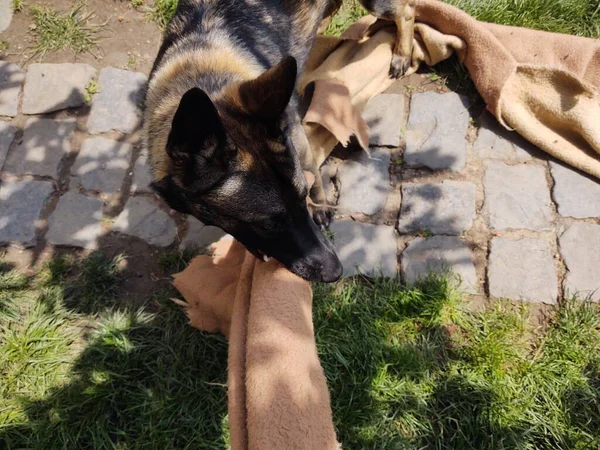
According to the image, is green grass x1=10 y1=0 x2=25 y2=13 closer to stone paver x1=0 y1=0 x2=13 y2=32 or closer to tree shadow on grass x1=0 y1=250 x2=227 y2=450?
stone paver x1=0 y1=0 x2=13 y2=32

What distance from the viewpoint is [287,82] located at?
2.19 metres

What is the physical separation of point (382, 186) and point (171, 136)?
1955 mm

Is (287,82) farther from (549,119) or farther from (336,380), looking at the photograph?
(549,119)

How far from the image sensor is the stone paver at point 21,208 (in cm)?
390

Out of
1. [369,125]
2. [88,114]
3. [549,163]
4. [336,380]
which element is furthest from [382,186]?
[88,114]

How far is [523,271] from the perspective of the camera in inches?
134

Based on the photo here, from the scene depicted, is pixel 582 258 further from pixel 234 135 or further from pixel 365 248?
pixel 234 135

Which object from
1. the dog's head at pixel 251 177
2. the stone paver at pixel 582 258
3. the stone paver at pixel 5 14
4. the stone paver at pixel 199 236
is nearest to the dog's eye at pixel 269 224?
the dog's head at pixel 251 177

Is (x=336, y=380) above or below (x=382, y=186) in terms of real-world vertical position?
below

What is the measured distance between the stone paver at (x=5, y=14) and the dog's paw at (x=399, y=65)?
3.80 m

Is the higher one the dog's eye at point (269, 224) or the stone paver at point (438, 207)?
the dog's eye at point (269, 224)

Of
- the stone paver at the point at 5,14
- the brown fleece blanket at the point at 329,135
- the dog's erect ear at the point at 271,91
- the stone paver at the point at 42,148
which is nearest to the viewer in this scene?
the dog's erect ear at the point at 271,91

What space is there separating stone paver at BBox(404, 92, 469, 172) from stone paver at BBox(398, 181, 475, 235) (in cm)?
19

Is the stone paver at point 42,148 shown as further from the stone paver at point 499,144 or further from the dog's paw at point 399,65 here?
the stone paver at point 499,144
